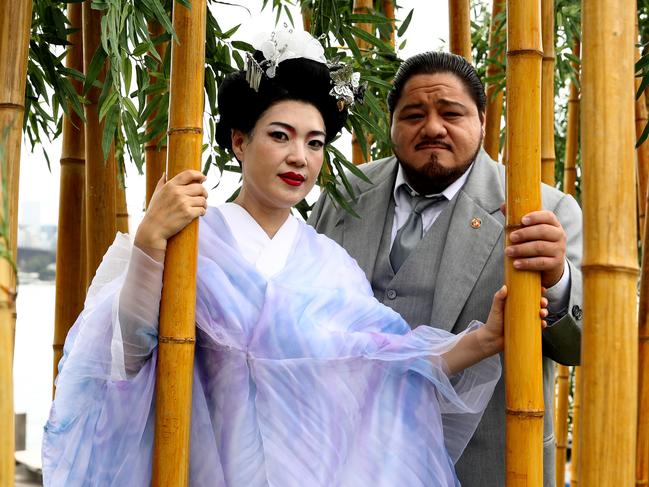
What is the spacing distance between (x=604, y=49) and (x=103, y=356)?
2.84 ft

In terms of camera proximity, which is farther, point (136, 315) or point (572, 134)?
point (572, 134)

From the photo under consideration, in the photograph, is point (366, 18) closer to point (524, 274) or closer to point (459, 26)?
point (459, 26)

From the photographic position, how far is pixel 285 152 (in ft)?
4.87

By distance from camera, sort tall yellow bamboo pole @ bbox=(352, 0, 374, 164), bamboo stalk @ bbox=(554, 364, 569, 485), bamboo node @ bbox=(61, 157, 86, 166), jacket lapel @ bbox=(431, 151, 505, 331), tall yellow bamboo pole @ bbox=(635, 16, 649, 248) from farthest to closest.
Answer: bamboo stalk @ bbox=(554, 364, 569, 485), tall yellow bamboo pole @ bbox=(635, 16, 649, 248), tall yellow bamboo pole @ bbox=(352, 0, 374, 164), bamboo node @ bbox=(61, 157, 86, 166), jacket lapel @ bbox=(431, 151, 505, 331)

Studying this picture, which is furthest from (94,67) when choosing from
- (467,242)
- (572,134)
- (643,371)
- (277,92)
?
(572,134)

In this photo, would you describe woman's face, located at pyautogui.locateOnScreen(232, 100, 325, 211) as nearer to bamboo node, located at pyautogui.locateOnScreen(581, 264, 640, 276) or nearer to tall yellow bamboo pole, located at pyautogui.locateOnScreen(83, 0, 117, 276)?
bamboo node, located at pyautogui.locateOnScreen(581, 264, 640, 276)

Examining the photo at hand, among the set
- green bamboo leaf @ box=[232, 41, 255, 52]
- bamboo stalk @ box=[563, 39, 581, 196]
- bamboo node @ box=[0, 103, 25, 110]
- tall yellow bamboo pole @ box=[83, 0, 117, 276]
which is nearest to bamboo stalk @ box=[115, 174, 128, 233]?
tall yellow bamboo pole @ box=[83, 0, 117, 276]

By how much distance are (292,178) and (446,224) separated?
0.51 m

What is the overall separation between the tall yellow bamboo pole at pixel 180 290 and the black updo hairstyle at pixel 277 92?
8.1 inches

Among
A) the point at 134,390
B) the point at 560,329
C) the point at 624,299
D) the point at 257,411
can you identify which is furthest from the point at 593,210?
the point at 134,390

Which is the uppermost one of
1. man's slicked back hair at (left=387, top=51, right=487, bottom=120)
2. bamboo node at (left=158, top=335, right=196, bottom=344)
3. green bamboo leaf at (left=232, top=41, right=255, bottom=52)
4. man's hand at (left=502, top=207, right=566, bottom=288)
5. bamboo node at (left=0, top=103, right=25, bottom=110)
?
green bamboo leaf at (left=232, top=41, right=255, bottom=52)

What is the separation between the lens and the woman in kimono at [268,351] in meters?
1.41

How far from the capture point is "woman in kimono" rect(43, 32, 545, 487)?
1.41m

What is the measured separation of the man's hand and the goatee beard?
0.55 meters
